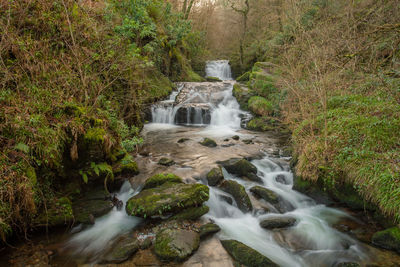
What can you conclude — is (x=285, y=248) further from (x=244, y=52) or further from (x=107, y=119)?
(x=244, y=52)

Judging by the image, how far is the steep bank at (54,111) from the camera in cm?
347

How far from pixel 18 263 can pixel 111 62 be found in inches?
193

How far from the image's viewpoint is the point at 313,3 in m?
12.2

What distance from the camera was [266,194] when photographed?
5414 mm

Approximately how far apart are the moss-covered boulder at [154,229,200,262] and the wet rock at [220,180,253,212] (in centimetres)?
154

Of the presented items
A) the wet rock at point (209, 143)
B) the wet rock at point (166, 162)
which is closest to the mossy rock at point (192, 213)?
the wet rock at point (166, 162)

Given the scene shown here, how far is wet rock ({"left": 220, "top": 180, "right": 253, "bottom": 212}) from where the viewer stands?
5.07 meters

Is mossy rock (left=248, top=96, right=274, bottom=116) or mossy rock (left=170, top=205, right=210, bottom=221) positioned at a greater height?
mossy rock (left=248, top=96, right=274, bottom=116)

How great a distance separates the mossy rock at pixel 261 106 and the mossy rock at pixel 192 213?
337 inches

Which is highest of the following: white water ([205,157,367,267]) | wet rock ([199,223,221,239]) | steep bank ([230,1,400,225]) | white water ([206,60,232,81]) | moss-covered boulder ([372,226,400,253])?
white water ([206,60,232,81])

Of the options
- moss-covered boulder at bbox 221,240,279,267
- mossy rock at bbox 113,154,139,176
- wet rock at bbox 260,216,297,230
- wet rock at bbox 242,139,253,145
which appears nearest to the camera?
moss-covered boulder at bbox 221,240,279,267

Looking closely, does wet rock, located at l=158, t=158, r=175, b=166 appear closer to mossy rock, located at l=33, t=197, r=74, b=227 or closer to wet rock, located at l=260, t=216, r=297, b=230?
mossy rock, located at l=33, t=197, r=74, b=227

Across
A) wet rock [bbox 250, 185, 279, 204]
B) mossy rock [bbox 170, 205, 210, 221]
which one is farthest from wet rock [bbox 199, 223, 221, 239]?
wet rock [bbox 250, 185, 279, 204]

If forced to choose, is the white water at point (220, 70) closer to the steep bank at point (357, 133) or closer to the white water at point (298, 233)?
the steep bank at point (357, 133)
